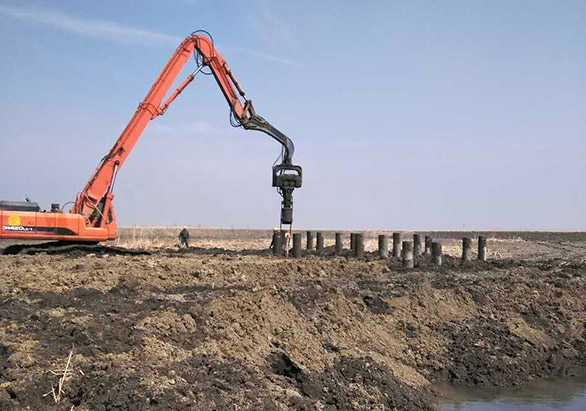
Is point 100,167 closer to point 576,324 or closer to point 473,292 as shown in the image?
point 473,292

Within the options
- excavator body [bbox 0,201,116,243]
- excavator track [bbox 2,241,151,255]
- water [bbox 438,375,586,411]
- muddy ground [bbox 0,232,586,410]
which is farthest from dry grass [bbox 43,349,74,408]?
excavator track [bbox 2,241,151,255]

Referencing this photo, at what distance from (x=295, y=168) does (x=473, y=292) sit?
8.47 meters

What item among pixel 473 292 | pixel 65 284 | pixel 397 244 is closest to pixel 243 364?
pixel 65 284

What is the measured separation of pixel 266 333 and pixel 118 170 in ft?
36.0

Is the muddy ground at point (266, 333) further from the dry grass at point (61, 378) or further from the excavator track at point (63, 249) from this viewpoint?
the excavator track at point (63, 249)

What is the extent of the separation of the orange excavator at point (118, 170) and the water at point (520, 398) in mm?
11066

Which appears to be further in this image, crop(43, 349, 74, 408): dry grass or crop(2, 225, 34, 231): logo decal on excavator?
crop(2, 225, 34, 231): logo decal on excavator

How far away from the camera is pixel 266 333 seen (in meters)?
11.5

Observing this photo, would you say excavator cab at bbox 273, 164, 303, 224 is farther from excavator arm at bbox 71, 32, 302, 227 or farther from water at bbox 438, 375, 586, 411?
water at bbox 438, 375, 586, 411

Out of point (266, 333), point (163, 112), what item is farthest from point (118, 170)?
point (266, 333)

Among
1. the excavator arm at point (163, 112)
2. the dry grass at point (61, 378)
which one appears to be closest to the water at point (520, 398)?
the dry grass at point (61, 378)

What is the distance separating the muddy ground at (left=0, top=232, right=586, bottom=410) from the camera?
8.69 m

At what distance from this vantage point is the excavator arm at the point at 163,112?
20312 millimetres

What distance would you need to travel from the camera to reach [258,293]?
12961 millimetres
